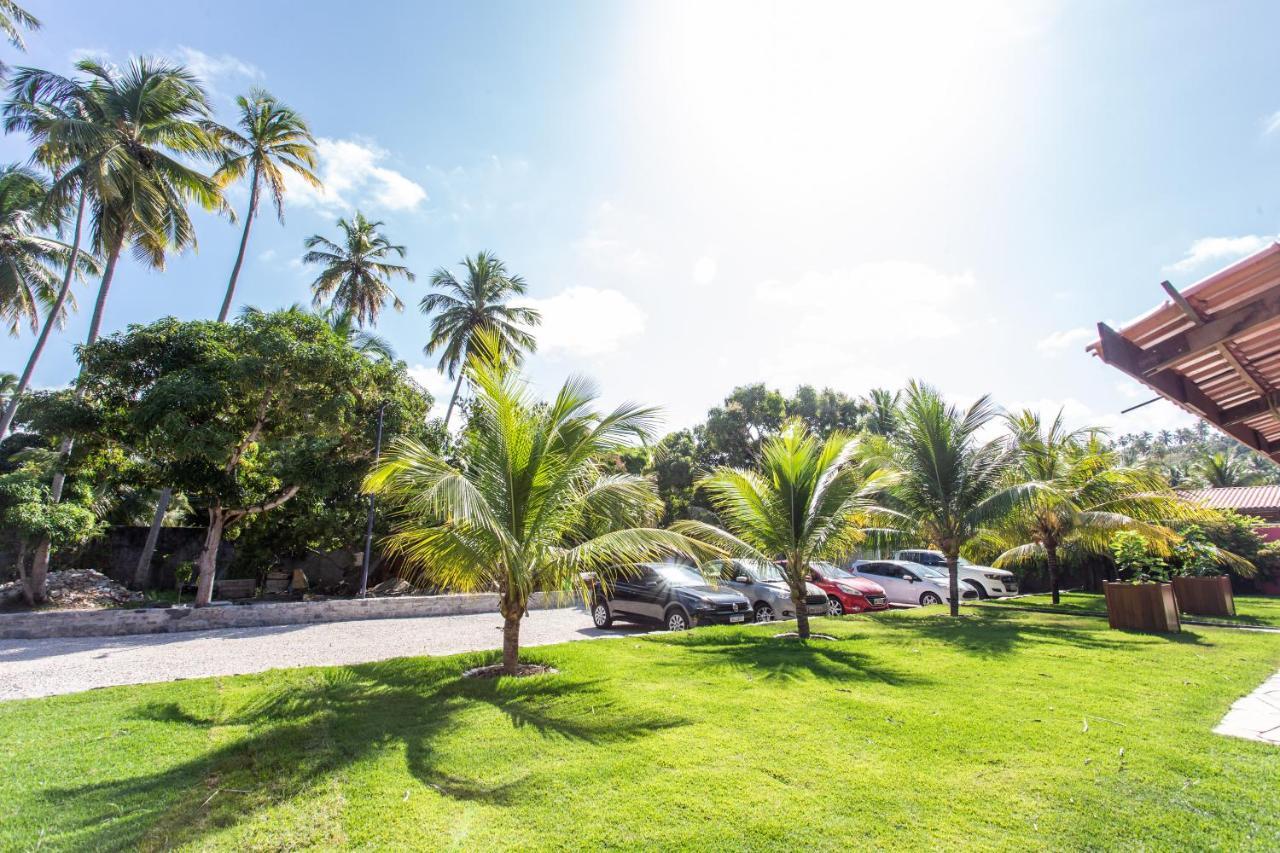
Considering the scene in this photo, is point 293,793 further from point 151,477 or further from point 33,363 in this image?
point 33,363

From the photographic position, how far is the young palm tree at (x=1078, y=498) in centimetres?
→ 1395

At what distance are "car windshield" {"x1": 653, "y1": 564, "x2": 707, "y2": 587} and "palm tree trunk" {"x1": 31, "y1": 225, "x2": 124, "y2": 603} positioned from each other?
12.4m

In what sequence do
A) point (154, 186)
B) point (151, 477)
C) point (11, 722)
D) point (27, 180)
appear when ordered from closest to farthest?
point (11, 722) < point (151, 477) < point (154, 186) < point (27, 180)

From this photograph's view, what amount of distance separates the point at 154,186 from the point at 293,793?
17.6 metres

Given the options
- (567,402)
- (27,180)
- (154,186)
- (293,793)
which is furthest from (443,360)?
(293,793)

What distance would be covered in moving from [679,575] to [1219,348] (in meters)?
10.1

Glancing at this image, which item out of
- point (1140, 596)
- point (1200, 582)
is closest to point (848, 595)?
point (1140, 596)

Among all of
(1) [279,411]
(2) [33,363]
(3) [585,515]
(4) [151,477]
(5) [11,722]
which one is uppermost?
(2) [33,363]

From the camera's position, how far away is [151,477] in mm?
12828

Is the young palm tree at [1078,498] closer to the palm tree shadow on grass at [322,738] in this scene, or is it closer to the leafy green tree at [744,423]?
the palm tree shadow on grass at [322,738]

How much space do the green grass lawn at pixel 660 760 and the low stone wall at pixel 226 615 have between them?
273cm

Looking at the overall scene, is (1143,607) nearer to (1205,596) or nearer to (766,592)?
(1205,596)

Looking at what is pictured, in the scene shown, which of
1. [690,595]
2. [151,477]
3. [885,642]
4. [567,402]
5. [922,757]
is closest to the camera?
[922,757]

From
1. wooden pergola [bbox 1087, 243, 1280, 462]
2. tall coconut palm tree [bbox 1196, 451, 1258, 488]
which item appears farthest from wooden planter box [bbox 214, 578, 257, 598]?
tall coconut palm tree [bbox 1196, 451, 1258, 488]
